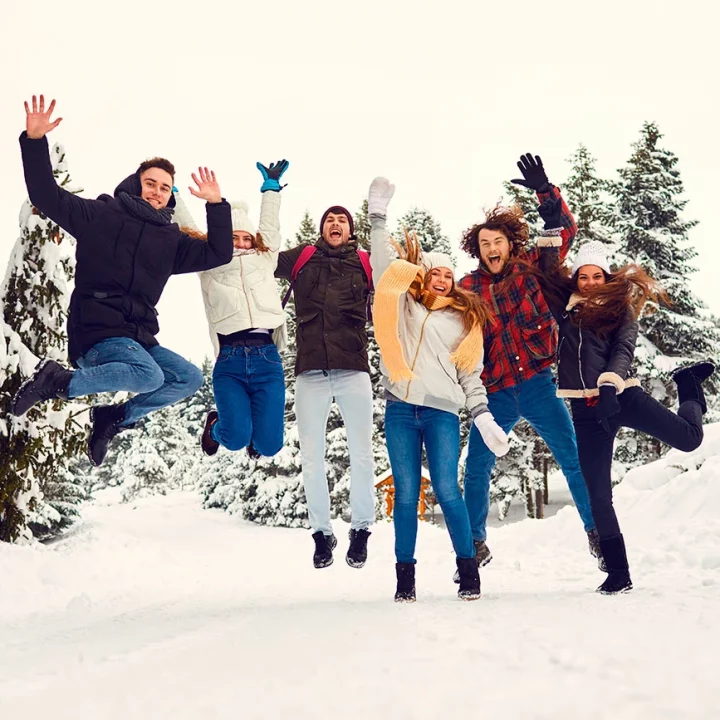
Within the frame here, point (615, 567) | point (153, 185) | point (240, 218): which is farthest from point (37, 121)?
point (615, 567)

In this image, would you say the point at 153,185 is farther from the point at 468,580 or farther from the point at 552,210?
the point at 468,580

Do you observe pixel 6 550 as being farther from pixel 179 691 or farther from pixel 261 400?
pixel 179 691

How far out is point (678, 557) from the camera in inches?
280

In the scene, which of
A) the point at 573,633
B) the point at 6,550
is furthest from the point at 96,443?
the point at 6,550

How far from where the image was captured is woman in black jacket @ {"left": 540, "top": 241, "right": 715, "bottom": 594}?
222 inches

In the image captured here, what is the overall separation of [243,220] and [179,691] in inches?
180

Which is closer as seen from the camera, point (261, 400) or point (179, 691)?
point (179, 691)

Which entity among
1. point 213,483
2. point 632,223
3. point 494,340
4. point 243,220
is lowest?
point 213,483

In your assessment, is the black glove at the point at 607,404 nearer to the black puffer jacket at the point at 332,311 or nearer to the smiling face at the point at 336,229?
the black puffer jacket at the point at 332,311

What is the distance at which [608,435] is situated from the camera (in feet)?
18.8

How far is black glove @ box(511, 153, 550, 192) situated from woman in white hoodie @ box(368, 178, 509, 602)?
131cm

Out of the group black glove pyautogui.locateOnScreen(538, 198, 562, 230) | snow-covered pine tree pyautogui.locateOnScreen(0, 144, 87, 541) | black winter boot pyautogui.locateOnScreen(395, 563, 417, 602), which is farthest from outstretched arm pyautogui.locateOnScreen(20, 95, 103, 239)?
snow-covered pine tree pyautogui.locateOnScreen(0, 144, 87, 541)

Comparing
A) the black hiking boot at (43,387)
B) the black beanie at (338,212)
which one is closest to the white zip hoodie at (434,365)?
the black beanie at (338,212)

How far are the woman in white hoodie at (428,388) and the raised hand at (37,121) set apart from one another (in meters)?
2.90
